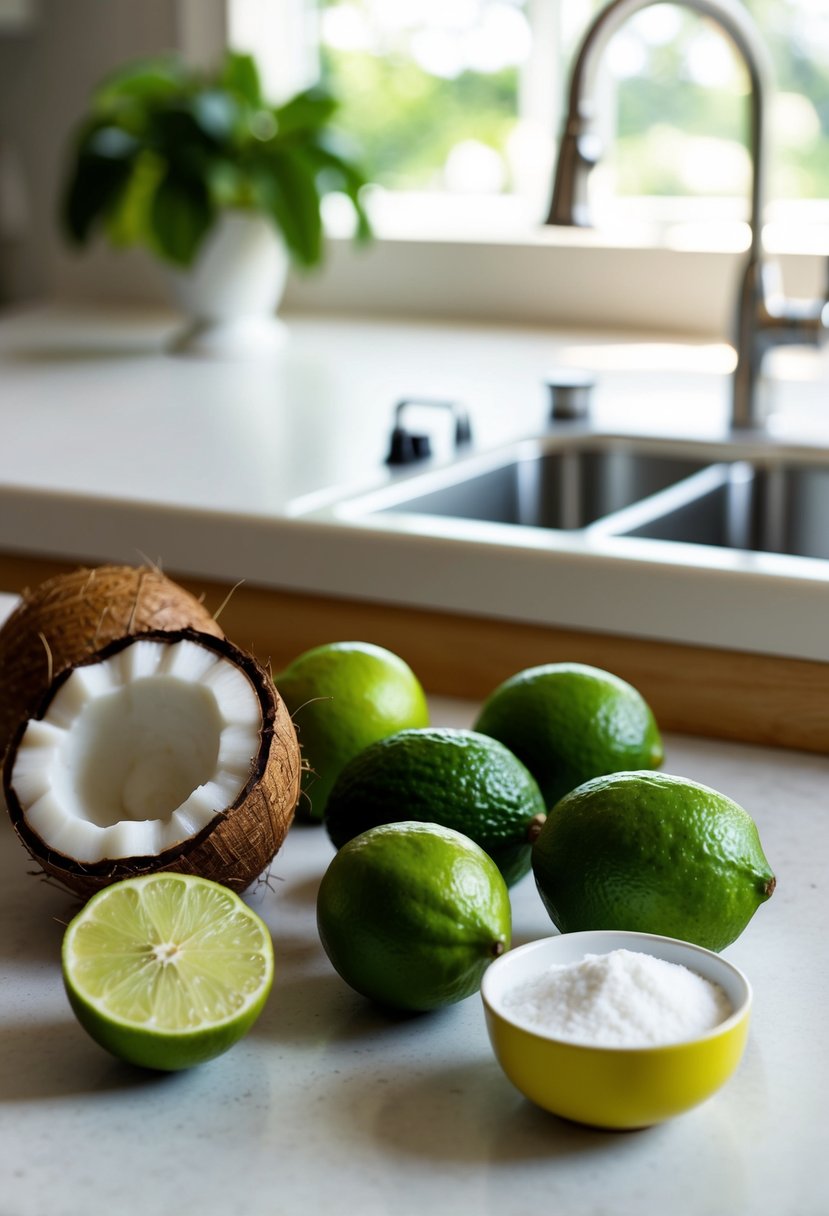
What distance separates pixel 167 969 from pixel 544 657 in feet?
2.15

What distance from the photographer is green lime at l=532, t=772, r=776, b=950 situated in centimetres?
69

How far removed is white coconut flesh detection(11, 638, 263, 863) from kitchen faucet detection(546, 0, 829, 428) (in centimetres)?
91

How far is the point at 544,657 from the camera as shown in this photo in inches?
49.2

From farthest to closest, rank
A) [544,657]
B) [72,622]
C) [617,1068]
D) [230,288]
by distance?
1. [230,288]
2. [544,657]
3. [72,622]
4. [617,1068]

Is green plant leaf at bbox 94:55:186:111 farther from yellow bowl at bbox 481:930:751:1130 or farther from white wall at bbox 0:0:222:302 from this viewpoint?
yellow bowl at bbox 481:930:751:1130

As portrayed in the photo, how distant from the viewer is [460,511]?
5.27ft

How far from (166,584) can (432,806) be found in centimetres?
28

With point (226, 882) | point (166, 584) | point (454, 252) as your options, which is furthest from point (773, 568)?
point (454, 252)

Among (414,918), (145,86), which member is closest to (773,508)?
(414,918)

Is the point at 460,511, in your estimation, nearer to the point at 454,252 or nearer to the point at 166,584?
the point at 166,584

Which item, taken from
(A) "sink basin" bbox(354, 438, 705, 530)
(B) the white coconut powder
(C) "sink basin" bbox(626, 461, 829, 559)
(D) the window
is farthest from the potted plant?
(B) the white coconut powder

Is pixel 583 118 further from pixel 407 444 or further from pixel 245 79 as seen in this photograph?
pixel 245 79

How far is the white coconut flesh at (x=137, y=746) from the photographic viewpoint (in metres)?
0.73

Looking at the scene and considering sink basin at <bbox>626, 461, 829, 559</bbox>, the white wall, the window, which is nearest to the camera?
sink basin at <bbox>626, 461, 829, 559</bbox>
